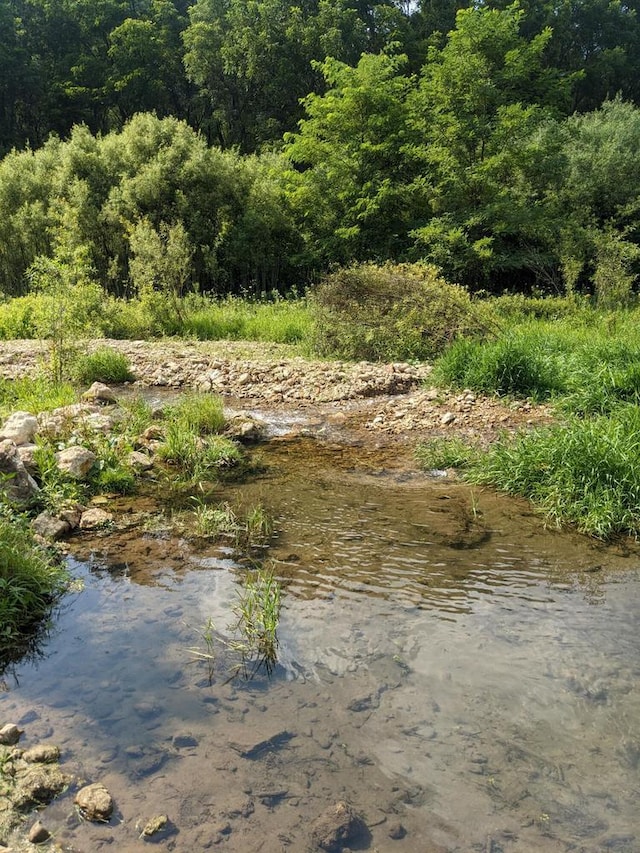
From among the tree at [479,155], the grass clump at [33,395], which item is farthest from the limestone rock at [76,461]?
the tree at [479,155]

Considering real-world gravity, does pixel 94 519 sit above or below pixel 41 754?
below

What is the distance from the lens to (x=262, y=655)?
158 inches

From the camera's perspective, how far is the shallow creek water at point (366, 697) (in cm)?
284

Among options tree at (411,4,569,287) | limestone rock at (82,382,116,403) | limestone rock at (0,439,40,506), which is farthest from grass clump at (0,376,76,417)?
tree at (411,4,569,287)

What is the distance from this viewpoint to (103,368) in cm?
1220

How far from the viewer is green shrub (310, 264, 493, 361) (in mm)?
12258

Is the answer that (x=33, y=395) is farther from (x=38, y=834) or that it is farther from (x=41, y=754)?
(x=38, y=834)

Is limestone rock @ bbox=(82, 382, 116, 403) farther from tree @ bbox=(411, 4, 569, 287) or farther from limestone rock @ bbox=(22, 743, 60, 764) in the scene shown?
tree @ bbox=(411, 4, 569, 287)

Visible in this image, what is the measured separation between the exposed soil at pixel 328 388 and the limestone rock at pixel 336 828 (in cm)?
601

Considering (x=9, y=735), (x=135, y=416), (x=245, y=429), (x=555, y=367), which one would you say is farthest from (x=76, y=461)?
(x=555, y=367)

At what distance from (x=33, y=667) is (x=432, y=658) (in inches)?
98.4

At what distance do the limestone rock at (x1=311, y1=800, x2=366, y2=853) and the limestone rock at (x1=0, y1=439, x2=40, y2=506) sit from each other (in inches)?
161

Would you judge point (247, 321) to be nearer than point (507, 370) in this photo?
No

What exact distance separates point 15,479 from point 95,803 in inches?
152
